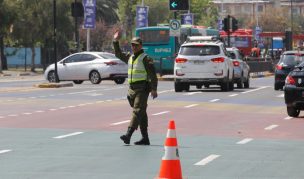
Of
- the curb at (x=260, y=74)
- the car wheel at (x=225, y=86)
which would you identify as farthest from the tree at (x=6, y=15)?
the car wheel at (x=225, y=86)

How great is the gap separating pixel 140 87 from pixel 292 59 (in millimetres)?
22047

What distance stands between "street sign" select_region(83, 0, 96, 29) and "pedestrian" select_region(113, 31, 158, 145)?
40.9 meters


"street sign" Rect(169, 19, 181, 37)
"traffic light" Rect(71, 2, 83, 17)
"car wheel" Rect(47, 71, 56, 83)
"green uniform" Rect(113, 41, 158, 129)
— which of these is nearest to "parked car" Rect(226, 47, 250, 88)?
"street sign" Rect(169, 19, 181, 37)

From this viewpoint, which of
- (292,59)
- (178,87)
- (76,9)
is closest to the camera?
(178,87)

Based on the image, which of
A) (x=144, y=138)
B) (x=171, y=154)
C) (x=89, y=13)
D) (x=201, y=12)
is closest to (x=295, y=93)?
(x=144, y=138)

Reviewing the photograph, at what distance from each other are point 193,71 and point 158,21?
9292 cm

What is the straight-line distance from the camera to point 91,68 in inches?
1732

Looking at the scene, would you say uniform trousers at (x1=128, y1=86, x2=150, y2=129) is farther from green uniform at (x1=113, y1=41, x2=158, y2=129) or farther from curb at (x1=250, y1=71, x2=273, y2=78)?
curb at (x1=250, y1=71, x2=273, y2=78)

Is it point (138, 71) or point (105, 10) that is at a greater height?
point (105, 10)

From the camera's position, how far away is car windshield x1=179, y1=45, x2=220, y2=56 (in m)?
35.3

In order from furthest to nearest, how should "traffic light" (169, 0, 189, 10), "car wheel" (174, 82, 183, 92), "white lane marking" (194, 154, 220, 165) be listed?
"traffic light" (169, 0, 189, 10)
"car wheel" (174, 82, 183, 92)
"white lane marking" (194, 154, 220, 165)

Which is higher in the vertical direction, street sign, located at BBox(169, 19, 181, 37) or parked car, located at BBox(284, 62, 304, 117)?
street sign, located at BBox(169, 19, 181, 37)

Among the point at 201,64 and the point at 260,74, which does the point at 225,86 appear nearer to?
the point at 201,64

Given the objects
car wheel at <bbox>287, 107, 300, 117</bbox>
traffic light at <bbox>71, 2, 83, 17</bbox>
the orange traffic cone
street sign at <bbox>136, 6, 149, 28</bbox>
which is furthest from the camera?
street sign at <bbox>136, 6, 149, 28</bbox>
